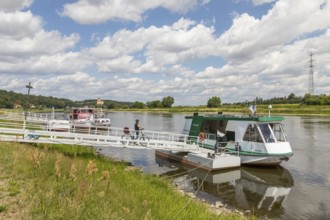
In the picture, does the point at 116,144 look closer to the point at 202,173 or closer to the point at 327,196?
the point at 202,173

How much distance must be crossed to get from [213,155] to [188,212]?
11748mm

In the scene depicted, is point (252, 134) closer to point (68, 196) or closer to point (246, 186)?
point (246, 186)

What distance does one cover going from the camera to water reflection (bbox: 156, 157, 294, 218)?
554 inches

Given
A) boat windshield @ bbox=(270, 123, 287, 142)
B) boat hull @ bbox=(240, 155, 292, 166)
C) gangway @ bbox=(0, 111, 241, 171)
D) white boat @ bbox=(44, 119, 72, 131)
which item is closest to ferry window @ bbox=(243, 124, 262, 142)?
boat hull @ bbox=(240, 155, 292, 166)

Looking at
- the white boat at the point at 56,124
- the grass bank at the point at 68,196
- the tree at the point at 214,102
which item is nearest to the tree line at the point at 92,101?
the tree at the point at 214,102

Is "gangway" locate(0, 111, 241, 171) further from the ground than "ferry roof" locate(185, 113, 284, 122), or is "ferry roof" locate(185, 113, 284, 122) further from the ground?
"ferry roof" locate(185, 113, 284, 122)

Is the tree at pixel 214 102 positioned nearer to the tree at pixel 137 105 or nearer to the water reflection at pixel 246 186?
the tree at pixel 137 105

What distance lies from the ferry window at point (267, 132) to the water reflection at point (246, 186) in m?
2.09

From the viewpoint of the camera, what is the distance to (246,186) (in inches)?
673

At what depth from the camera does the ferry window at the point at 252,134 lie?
811 inches

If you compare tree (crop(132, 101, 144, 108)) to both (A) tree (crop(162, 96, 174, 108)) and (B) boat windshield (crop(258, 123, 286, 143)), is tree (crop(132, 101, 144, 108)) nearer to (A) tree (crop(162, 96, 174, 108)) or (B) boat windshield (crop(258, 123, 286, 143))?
(A) tree (crop(162, 96, 174, 108))

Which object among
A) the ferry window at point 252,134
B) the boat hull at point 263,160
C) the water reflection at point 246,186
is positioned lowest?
the water reflection at point 246,186

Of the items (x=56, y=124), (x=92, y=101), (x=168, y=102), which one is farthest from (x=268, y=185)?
(x=168, y=102)

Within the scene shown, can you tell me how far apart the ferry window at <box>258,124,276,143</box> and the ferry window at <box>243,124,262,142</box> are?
33cm
